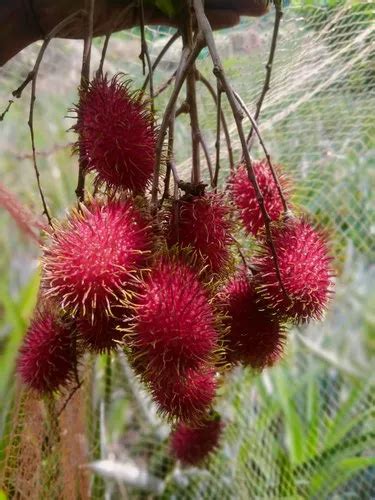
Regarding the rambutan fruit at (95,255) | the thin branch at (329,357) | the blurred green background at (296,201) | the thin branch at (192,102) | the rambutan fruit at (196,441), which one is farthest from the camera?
the thin branch at (329,357)

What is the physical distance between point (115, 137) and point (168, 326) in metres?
0.17

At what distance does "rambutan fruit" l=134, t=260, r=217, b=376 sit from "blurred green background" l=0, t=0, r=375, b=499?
569 mm

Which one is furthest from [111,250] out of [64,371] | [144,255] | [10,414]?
[10,414]

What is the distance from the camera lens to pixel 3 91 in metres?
1.51

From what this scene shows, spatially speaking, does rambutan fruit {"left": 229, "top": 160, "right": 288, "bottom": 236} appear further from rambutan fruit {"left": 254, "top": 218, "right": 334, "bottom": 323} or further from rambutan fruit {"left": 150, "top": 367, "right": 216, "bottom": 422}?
rambutan fruit {"left": 150, "top": 367, "right": 216, "bottom": 422}

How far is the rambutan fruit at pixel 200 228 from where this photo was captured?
0.57m

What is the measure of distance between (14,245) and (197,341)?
153 centimetres

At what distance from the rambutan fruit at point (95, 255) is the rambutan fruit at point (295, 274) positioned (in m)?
0.13

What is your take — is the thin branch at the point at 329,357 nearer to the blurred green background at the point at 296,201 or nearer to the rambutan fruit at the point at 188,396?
the blurred green background at the point at 296,201

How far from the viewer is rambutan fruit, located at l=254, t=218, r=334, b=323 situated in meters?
0.59

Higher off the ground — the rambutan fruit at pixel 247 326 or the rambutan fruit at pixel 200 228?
the rambutan fruit at pixel 200 228

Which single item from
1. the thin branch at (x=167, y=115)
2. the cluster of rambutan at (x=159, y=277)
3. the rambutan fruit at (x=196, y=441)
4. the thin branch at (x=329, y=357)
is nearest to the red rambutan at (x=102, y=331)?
the cluster of rambutan at (x=159, y=277)

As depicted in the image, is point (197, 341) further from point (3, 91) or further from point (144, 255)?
point (3, 91)

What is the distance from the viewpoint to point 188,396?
24.0 inches
